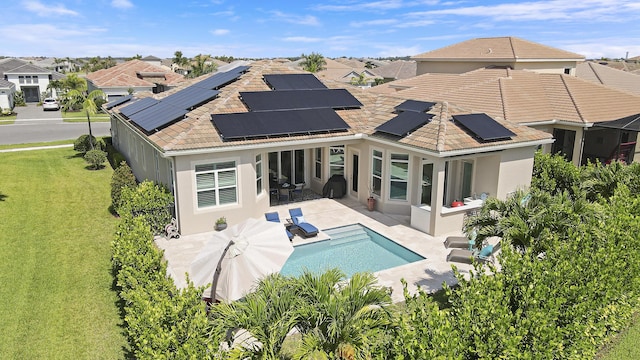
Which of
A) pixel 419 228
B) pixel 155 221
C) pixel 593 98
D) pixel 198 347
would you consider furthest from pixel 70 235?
pixel 593 98

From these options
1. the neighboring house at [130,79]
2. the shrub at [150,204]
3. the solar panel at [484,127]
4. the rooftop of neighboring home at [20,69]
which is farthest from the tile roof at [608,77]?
the rooftop of neighboring home at [20,69]

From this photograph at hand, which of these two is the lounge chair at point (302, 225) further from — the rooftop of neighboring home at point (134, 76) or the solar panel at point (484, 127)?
the rooftop of neighboring home at point (134, 76)

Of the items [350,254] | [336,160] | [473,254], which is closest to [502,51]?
[336,160]

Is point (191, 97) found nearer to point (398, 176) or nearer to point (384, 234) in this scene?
point (398, 176)

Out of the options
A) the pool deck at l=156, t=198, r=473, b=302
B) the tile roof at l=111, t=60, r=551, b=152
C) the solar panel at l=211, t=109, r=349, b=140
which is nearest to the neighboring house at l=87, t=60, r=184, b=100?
the tile roof at l=111, t=60, r=551, b=152

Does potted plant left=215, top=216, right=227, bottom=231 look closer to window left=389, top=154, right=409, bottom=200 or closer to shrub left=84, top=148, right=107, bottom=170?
window left=389, top=154, right=409, bottom=200

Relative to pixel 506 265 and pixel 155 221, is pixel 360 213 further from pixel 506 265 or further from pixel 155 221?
pixel 506 265
